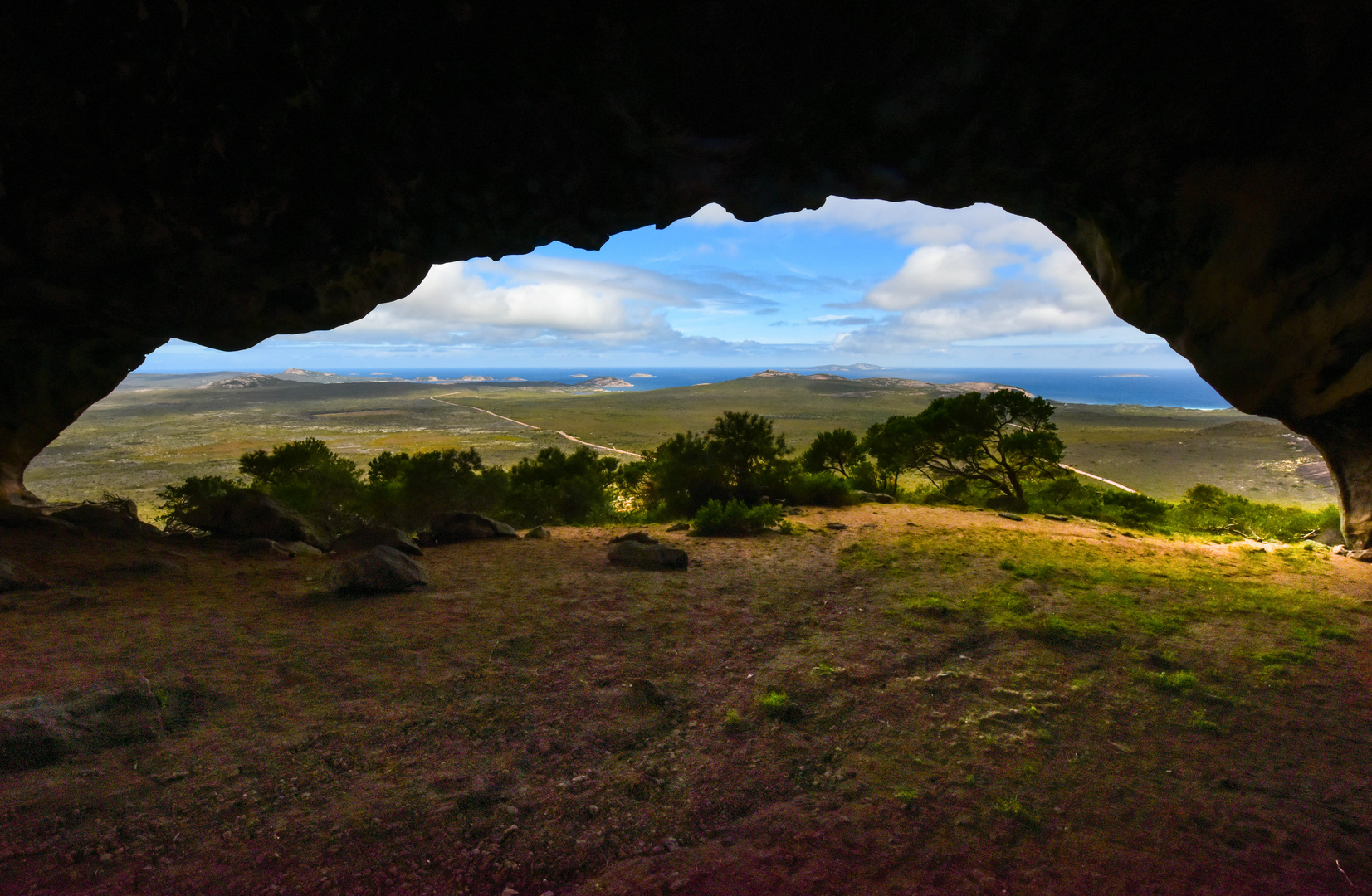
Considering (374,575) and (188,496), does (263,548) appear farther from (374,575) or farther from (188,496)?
(188,496)

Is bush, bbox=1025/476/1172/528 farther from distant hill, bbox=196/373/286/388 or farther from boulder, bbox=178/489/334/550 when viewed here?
distant hill, bbox=196/373/286/388

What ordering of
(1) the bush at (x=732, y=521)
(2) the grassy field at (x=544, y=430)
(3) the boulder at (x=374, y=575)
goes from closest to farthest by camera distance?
1. (3) the boulder at (x=374, y=575)
2. (1) the bush at (x=732, y=521)
3. (2) the grassy field at (x=544, y=430)

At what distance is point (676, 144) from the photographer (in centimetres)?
931

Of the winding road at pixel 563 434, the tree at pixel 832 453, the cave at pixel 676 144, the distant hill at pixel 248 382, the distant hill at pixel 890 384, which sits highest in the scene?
the distant hill at pixel 890 384

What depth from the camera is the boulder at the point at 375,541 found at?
35.1 feet

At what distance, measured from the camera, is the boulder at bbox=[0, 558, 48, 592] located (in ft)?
24.3

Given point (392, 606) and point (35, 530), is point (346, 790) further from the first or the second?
point (35, 530)

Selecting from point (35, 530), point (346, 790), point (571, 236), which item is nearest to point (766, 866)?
point (346, 790)

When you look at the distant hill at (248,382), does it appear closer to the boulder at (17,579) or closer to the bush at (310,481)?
the bush at (310,481)

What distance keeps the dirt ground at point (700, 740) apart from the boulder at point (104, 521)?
226cm

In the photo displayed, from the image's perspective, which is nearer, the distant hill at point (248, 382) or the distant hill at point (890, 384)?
the distant hill at point (890, 384)

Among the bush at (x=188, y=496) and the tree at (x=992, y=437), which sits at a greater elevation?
the tree at (x=992, y=437)

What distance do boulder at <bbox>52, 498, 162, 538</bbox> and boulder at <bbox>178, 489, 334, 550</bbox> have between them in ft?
2.76

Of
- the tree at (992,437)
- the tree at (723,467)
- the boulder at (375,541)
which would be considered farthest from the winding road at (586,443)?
the boulder at (375,541)
